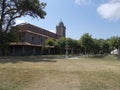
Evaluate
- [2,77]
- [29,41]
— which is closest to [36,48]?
[29,41]

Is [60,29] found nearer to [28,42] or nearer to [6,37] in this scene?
[28,42]

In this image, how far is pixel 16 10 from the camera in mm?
39875

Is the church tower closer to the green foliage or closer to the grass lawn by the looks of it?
the green foliage

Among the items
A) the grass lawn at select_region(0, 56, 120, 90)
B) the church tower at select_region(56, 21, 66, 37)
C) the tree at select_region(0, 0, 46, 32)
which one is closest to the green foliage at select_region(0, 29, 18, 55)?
the tree at select_region(0, 0, 46, 32)

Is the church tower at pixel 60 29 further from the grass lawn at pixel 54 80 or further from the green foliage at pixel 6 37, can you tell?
the grass lawn at pixel 54 80

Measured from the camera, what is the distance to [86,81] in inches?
500

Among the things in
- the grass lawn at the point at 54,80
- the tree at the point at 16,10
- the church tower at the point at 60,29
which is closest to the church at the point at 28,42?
the tree at the point at 16,10

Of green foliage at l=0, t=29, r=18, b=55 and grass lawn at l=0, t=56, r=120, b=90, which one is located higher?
green foliage at l=0, t=29, r=18, b=55

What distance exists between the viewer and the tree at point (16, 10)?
38.8m

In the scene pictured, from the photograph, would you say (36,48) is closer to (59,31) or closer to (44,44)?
(44,44)

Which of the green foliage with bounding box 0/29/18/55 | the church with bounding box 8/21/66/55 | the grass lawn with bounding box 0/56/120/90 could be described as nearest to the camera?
the grass lawn with bounding box 0/56/120/90

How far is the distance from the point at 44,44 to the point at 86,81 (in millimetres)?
57017

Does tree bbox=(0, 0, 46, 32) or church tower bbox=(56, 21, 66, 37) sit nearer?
tree bbox=(0, 0, 46, 32)

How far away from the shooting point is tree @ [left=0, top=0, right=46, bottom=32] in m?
38.8
